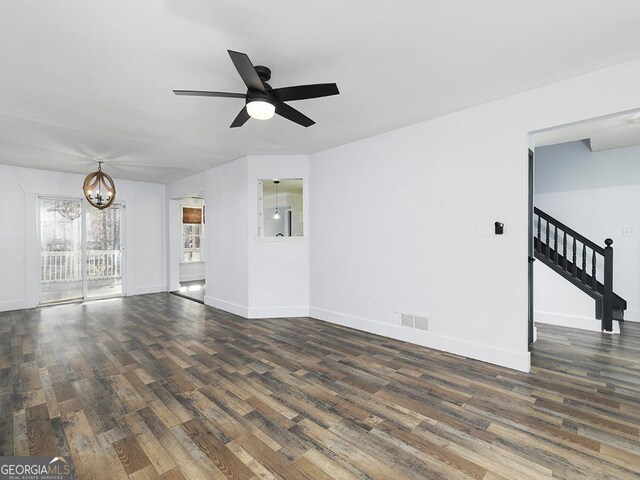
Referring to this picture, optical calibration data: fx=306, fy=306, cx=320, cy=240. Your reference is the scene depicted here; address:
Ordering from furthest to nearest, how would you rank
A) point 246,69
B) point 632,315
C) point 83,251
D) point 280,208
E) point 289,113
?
1. point 280,208
2. point 83,251
3. point 632,315
4. point 289,113
5. point 246,69

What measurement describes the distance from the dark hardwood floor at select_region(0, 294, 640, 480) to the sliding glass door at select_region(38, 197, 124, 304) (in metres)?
2.97

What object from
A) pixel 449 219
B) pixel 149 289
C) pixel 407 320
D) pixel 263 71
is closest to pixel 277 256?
pixel 407 320

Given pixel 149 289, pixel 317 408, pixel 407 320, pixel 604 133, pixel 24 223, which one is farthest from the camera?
pixel 149 289

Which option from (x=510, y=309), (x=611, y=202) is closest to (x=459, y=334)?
(x=510, y=309)

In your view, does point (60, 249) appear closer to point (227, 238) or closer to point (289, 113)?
point (227, 238)

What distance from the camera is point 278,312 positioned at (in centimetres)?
504

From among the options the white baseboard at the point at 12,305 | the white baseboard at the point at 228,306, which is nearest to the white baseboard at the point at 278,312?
the white baseboard at the point at 228,306

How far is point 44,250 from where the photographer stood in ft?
20.1

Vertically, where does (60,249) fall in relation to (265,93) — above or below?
below

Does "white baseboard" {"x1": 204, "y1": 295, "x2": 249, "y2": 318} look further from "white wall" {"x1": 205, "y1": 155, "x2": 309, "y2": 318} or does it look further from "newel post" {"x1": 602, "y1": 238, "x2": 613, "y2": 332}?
"newel post" {"x1": 602, "y1": 238, "x2": 613, "y2": 332}

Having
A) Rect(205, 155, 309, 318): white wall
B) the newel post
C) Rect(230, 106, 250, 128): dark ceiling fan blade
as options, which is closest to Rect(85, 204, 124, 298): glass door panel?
Rect(205, 155, 309, 318): white wall

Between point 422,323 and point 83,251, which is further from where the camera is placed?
point 83,251

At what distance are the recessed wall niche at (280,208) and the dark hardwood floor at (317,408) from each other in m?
2.03

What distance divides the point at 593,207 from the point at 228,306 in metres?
6.30
